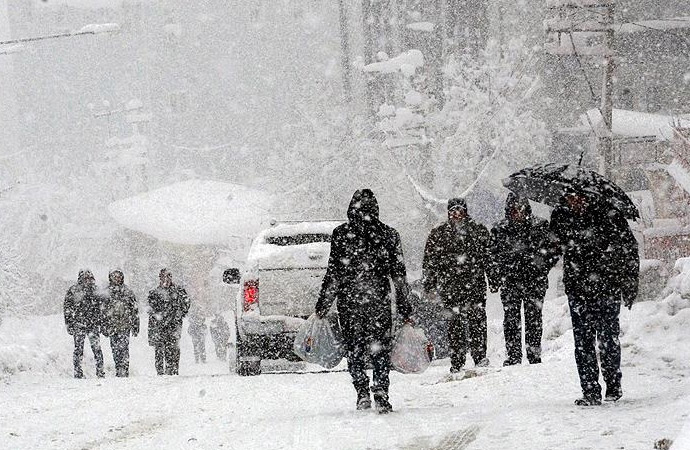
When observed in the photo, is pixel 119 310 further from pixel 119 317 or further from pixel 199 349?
pixel 199 349

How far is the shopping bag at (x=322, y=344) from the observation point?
26.6 ft

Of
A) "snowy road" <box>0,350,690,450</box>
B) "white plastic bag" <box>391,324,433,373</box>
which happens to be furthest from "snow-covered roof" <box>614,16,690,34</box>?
"white plastic bag" <box>391,324,433,373</box>

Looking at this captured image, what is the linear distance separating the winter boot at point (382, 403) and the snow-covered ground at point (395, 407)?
7 cm

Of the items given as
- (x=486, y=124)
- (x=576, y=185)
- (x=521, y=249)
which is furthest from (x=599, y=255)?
(x=486, y=124)

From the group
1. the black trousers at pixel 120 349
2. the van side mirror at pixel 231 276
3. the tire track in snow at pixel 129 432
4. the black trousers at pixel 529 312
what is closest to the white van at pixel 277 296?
the van side mirror at pixel 231 276

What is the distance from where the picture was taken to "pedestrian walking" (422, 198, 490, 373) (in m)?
10.6

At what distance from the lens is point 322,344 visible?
8125mm

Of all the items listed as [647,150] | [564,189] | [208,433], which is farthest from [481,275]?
[647,150]

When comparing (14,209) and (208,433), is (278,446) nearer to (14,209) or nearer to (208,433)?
(208,433)

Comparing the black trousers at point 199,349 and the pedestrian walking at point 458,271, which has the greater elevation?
the pedestrian walking at point 458,271

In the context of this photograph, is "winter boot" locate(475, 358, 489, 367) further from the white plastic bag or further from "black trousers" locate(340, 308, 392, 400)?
"black trousers" locate(340, 308, 392, 400)

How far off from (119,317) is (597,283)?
9189mm

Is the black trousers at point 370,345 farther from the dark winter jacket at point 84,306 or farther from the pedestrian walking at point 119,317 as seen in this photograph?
the dark winter jacket at point 84,306

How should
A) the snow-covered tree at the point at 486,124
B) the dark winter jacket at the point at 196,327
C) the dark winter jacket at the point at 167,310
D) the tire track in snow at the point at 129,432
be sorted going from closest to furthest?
the tire track in snow at the point at 129,432
the dark winter jacket at the point at 167,310
the dark winter jacket at the point at 196,327
the snow-covered tree at the point at 486,124
